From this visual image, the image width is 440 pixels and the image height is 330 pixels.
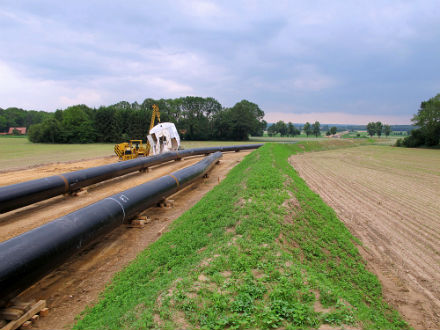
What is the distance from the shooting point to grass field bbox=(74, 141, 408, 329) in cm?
381

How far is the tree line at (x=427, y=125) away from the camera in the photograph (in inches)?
1944

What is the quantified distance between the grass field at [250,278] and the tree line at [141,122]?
5864 centimetres

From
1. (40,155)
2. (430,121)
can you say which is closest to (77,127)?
(40,155)

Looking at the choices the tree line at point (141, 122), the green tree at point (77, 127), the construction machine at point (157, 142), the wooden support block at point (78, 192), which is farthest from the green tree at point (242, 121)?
the wooden support block at point (78, 192)

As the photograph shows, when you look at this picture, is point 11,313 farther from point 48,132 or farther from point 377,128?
point 377,128

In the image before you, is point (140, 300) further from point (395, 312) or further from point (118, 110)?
point (118, 110)

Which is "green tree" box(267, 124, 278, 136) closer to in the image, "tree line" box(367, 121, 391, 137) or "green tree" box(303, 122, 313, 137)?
"green tree" box(303, 122, 313, 137)

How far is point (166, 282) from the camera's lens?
512 cm

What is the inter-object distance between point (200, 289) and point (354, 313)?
2475mm

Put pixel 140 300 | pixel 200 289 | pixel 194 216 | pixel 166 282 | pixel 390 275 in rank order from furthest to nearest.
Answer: pixel 194 216
pixel 390 275
pixel 166 282
pixel 140 300
pixel 200 289

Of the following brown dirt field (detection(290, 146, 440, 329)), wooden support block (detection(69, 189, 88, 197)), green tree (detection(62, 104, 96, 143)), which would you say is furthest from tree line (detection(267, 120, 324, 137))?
wooden support block (detection(69, 189, 88, 197))

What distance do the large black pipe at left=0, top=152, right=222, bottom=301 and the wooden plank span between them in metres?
0.46

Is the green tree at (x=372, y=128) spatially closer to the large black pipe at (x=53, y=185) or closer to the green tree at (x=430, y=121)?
the green tree at (x=430, y=121)

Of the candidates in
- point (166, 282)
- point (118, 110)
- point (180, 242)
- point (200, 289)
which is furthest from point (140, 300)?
point (118, 110)
